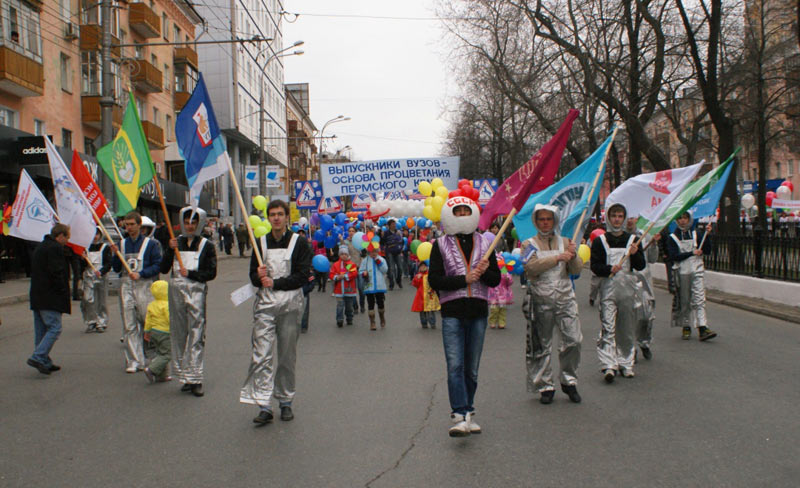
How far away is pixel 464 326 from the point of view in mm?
5113

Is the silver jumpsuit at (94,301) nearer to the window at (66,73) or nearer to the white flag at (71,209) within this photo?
the white flag at (71,209)

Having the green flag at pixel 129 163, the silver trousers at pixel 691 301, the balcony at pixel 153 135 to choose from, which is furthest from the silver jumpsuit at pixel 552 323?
the balcony at pixel 153 135

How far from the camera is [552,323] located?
6.08 meters

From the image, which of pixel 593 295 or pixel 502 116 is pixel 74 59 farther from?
pixel 502 116

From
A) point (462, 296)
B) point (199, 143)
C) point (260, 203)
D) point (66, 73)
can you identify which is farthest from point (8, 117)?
point (462, 296)

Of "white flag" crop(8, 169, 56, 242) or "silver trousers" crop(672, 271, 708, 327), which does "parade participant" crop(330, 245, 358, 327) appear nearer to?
"white flag" crop(8, 169, 56, 242)

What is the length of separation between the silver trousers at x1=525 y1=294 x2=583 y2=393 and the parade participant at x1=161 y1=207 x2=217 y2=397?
3109 mm

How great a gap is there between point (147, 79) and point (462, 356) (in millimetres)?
29742

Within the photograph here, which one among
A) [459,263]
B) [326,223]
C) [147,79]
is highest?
[147,79]

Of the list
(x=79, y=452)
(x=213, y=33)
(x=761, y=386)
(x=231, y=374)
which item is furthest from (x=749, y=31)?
(x=213, y=33)

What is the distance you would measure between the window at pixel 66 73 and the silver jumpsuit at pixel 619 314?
919 inches

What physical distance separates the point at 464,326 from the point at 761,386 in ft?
11.0

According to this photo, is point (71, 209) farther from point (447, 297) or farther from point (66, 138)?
point (66, 138)

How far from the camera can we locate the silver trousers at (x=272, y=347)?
5.54 meters
